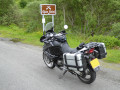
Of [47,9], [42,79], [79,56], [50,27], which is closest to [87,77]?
[79,56]

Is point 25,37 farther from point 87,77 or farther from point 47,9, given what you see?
point 87,77

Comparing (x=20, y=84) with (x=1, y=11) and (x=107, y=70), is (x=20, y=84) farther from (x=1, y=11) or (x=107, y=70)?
(x=1, y=11)

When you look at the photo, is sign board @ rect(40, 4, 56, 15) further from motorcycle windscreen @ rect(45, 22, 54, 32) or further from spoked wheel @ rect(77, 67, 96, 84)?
spoked wheel @ rect(77, 67, 96, 84)

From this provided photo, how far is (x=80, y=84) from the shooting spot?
3.72 m

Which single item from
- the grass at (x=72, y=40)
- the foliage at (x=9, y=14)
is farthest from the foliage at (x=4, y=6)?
the grass at (x=72, y=40)

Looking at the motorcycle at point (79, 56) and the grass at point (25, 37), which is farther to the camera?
the grass at point (25, 37)

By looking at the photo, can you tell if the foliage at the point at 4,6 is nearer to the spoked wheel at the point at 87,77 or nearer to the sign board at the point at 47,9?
the sign board at the point at 47,9

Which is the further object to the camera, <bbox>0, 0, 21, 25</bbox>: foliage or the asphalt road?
<bbox>0, 0, 21, 25</bbox>: foliage

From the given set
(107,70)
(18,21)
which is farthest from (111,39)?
(18,21)

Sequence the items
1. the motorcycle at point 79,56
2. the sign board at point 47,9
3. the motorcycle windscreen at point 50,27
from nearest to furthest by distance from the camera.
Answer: the motorcycle at point 79,56
the motorcycle windscreen at point 50,27
the sign board at point 47,9

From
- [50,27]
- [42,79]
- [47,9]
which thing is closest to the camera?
[42,79]

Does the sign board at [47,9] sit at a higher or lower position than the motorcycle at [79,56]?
higher

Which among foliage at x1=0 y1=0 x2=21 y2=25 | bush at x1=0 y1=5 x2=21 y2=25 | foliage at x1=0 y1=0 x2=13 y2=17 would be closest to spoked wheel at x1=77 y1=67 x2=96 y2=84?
bush at x1=0 y1=5 x2=21 y2=25

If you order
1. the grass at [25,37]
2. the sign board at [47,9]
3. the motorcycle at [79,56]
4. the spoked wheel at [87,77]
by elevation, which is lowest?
the grass at [25,37]
